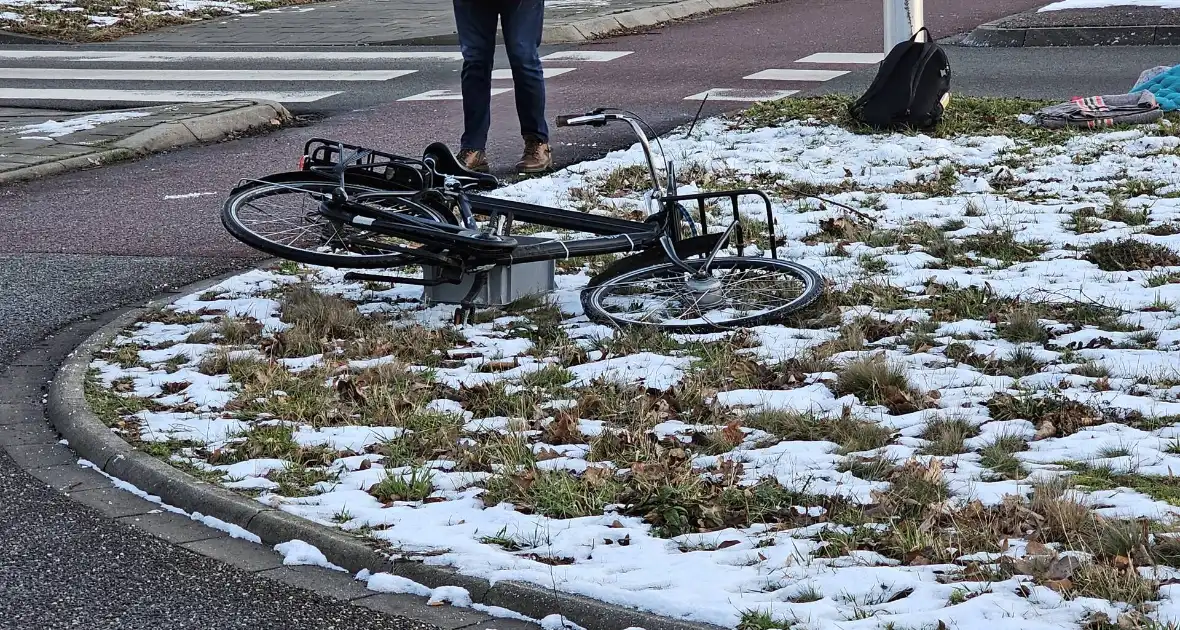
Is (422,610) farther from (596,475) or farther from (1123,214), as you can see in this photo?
(1123,214)

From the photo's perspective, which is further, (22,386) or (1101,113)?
(1101,113)

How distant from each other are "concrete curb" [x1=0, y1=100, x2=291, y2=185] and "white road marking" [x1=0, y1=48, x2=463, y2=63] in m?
3.43

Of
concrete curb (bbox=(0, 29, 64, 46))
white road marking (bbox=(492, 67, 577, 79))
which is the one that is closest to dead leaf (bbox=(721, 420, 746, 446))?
white road marking (bbox=(492, 67, 577, 79))

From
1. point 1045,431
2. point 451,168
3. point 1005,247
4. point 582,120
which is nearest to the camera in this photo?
point 1045,431

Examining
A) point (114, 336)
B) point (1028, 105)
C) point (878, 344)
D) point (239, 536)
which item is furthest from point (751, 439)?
point (1028, 105)

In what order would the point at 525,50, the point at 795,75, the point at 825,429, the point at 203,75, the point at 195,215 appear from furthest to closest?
the point at 203,75
the point at 795,75
the point at 525,50
the point at 195,215
the point at 825,429

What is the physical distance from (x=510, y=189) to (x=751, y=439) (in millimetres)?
4306

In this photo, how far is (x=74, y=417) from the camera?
481 cm

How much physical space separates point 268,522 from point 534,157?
17.5ft

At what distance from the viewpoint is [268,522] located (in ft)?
13.0

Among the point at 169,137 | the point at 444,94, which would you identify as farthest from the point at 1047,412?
the point at 444,94

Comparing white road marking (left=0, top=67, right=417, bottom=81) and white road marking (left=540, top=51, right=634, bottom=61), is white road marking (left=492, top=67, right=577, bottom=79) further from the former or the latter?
white road marking (left=0, top=67, right=417, bottom=81)

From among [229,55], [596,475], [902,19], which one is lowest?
[596,475]

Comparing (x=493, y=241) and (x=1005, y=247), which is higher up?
(x=493, y=241)
